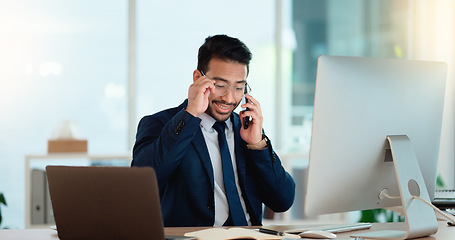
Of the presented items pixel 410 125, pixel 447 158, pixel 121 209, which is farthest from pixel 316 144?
pixel 447 158

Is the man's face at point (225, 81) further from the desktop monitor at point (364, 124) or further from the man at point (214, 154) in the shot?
the desktop monitor at point (364, 124)

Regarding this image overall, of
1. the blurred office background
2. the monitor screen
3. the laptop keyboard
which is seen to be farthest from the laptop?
the blurred office background

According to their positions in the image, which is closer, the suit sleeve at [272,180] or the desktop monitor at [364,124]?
the desktop monitor at [364,124]

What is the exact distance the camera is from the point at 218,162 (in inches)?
83.7

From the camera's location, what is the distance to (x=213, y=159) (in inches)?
83.7

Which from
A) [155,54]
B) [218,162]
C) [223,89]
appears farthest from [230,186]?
[155,54]

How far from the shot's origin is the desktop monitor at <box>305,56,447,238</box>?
1.54 metres

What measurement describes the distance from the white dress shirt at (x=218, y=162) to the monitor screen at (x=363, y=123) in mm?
543

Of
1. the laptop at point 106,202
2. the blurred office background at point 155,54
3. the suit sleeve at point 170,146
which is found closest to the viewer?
the laptop at point 106,202

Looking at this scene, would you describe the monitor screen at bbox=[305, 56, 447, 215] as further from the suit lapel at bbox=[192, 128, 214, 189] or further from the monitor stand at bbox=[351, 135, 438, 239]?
the suit lapel at bbox=[192, 128, 214, 189]

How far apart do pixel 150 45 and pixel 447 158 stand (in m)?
2.79

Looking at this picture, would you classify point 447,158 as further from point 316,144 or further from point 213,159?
point 316,144

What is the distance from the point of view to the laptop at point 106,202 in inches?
50.2

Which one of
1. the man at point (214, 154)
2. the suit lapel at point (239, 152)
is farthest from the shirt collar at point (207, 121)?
the suit lapel at point (239, 152)
